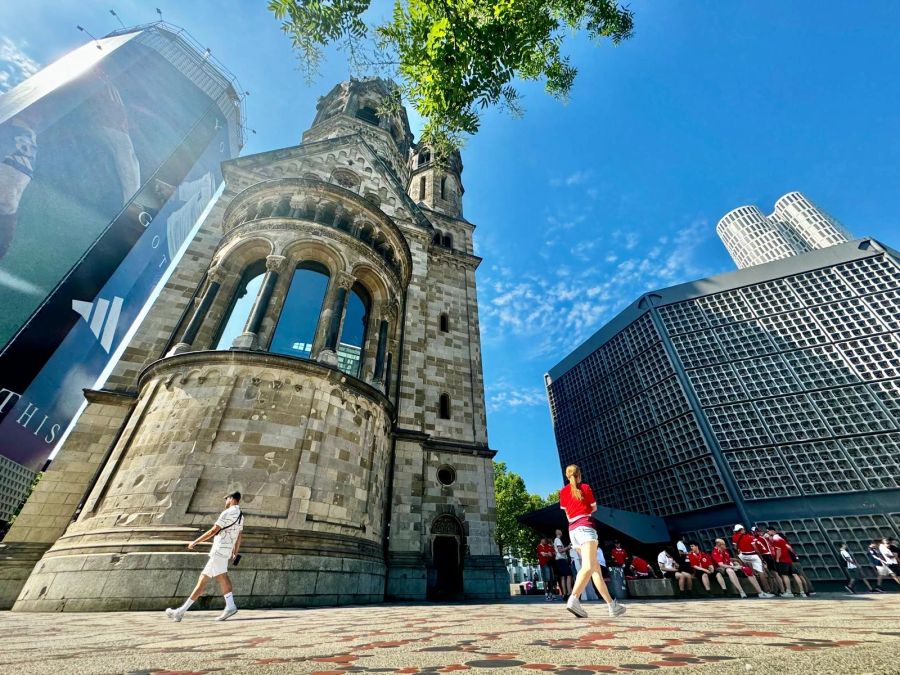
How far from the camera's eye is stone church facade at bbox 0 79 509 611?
8.66m

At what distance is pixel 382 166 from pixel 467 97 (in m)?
16.2

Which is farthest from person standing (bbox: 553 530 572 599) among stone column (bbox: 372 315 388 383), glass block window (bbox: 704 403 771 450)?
glass block window (bbox: 704 403 771 450)

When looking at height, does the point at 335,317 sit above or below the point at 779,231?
below

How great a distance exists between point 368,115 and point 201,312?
70.4 ft

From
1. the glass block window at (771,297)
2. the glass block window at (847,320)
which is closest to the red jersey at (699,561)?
the glass block window at (847,320)

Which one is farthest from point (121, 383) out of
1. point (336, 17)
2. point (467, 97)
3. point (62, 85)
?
point (62, 85)

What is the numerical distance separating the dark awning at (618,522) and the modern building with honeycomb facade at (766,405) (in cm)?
224

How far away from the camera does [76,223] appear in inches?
795

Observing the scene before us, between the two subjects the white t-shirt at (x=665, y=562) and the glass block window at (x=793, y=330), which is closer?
the white t-shirt at (x=665, y=562)

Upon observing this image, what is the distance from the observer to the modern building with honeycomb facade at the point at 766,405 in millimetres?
18875

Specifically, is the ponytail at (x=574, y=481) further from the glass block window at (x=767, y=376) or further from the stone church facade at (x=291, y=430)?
the glass block window at (x=767, y=376)

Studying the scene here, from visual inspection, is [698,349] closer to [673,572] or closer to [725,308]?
[725,308]

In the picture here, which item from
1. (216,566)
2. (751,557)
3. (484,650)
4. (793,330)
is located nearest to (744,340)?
(793,330)

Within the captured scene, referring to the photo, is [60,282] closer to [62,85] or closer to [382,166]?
[62,85]
